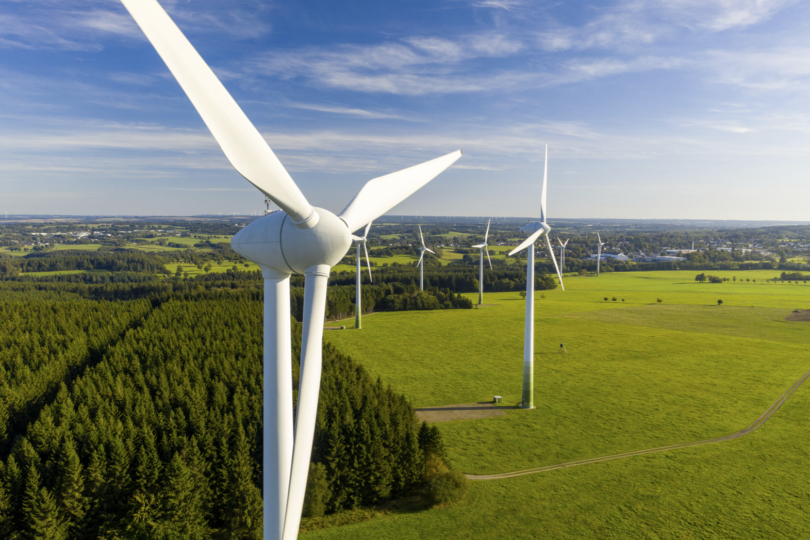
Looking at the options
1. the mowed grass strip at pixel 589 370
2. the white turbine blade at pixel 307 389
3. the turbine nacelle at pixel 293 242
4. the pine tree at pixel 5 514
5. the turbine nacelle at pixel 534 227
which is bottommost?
the mowed grass strip at pixel 589 370

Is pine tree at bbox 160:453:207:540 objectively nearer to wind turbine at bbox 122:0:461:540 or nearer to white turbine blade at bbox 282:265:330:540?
wind turbine at bbox 122:0:461:540

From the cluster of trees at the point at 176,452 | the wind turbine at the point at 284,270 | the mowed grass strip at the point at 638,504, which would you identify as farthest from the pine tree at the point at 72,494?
the wind turbine at the point at 284,270

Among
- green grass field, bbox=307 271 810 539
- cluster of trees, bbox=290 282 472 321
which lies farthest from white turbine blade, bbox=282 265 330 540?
cluster of trees, bbox=290 282 472 321

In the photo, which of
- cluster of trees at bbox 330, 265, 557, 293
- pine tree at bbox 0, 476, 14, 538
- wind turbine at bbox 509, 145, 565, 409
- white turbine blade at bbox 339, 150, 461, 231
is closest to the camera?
white turbine blade at bbox 339, 150, 461, 231

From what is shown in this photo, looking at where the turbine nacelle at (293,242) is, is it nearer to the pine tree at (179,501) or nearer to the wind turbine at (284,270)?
the wind turbine at (284,270)

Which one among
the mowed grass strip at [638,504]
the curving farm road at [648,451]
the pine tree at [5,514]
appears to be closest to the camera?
the pine tree at [5,514]

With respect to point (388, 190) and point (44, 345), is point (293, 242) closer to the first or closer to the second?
point (388, 190)
